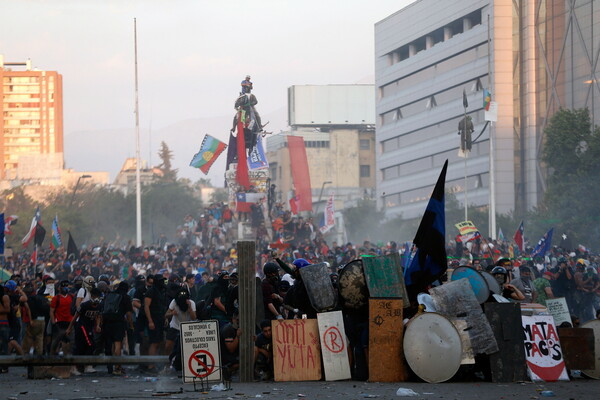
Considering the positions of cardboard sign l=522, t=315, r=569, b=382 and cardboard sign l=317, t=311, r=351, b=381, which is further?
cardboard sign l=317, t=311, r=351, b=381

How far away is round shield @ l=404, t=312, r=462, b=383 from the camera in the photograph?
1331cm

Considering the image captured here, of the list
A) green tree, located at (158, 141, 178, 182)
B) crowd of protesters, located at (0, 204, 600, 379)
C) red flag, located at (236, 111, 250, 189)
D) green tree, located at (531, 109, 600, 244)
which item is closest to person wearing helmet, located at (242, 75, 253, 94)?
red flag, located at (236, 111, 250, 189)

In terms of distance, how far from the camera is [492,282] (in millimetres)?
14625

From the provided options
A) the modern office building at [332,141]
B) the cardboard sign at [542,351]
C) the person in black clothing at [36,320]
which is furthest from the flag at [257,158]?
the modern office building at [332,141]

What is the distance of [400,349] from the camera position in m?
13.8

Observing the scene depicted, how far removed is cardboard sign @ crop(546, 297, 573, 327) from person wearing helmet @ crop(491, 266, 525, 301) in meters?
1.00

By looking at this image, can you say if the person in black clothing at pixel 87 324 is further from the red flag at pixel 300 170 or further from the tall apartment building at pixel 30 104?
the tall apartment building at pixel 30 104

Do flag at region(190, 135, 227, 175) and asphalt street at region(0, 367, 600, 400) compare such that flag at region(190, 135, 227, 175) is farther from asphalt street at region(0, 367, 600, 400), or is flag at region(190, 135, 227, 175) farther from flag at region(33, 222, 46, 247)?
asphalt street at region(0, 367, 600, 400)

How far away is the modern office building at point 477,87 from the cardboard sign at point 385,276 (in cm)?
5484

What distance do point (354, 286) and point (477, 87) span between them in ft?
255

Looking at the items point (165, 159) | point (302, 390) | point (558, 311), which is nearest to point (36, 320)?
point (302, 390)

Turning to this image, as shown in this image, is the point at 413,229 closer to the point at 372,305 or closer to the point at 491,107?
the point at 491,107

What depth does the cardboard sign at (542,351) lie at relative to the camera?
541 inches

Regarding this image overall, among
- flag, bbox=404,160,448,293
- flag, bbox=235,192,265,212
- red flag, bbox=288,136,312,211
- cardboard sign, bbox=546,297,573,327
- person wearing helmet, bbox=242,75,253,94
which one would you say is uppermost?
person wearing helmet, bbox=242,75,253,94
